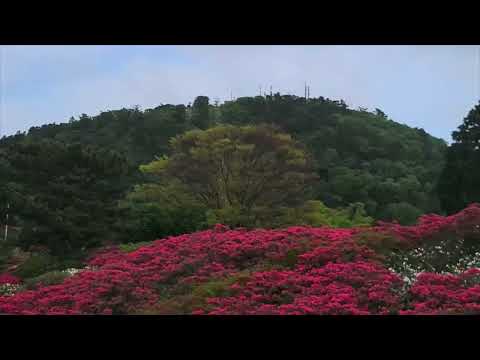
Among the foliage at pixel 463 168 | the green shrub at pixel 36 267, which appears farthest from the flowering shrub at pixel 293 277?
the foliage at pixel 463 168

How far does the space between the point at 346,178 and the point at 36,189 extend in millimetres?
10083

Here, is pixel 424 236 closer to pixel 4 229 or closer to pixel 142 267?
pixel 142 267

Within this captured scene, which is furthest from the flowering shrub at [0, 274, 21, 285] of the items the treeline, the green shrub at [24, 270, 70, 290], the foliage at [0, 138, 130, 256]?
the treeline

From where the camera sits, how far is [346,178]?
19.0 meters

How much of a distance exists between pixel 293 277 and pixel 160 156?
1614 cm

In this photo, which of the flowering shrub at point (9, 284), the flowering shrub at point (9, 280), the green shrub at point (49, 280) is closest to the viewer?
the green shrub at point (49, 280)

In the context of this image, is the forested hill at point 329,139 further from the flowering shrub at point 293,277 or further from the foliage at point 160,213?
the flowering shrub at point 293,277

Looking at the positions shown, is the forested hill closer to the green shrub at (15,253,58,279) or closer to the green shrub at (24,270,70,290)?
the green shrub at (15,253,58,279)

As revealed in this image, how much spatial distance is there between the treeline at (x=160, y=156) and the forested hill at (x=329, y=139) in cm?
4

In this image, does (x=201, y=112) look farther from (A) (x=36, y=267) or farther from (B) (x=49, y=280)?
(B) (x=49, y=280)

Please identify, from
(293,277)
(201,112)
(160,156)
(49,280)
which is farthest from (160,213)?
(201,112)

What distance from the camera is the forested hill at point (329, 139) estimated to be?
19031 millimetres

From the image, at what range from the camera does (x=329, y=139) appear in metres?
22.3
